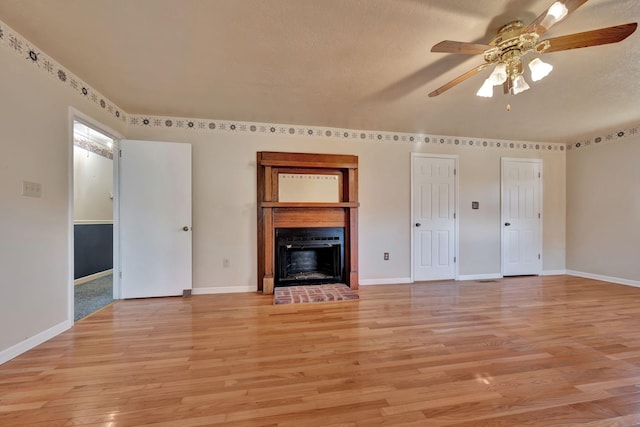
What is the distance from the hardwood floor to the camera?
54.3 inches

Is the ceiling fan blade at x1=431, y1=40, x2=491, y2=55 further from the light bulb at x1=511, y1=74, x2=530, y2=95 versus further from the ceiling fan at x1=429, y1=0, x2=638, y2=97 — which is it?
the light bulb at x1=511, y1=74, x2=530, y2=95

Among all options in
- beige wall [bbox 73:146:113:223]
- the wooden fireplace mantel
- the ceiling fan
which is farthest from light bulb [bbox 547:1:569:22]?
beige wall [bbox 73:146:113:223]

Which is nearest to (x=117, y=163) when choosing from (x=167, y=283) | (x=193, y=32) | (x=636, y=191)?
(x=167, y=283)

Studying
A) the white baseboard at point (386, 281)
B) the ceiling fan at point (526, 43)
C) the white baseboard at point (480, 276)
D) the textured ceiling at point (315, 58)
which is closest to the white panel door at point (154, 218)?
the textured ceiling at point (315, 58)

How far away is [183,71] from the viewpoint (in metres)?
2.35

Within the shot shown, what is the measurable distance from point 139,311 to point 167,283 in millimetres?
501

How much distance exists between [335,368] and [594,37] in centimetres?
250

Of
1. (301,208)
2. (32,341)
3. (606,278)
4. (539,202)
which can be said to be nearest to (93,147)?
Answer: (32,341)

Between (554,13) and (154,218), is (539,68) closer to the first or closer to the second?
(554,13)

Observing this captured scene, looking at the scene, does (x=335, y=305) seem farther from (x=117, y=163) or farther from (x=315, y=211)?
(x=117, y=163)

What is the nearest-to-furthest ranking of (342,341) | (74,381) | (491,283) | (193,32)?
(74,381) < (193,32) < (342,341) < (491,283)

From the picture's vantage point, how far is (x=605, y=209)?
4.21 metres

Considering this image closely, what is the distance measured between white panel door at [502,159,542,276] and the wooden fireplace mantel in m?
2.69

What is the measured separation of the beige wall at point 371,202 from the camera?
3590 mm
